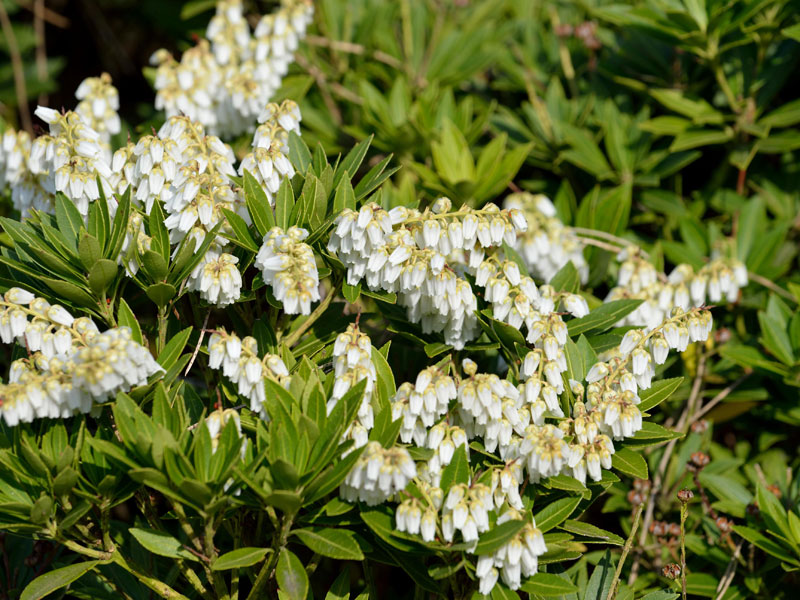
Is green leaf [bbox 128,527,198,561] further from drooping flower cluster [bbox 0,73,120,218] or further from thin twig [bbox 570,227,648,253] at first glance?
thin twig [bbox 570,227,648,253]

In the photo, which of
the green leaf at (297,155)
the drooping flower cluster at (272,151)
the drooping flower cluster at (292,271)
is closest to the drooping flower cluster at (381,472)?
the drooping flower cluster at (292,271)

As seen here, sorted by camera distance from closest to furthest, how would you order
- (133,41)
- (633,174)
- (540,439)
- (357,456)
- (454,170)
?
1. (357,456)
2. (540,439)
3. (454,170)
4. (633,174)
5. (133,41)

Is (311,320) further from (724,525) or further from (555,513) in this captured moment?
(724,525)

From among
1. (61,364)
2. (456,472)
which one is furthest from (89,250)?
(456,472)

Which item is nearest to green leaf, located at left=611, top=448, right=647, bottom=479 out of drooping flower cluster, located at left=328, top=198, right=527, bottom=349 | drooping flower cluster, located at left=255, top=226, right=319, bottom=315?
drooping flower cluster, located at left=328, top=198, right=527, bottom=349

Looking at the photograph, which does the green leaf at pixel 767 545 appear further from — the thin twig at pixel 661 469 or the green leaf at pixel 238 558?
A: the green leaf at pixel 238 558

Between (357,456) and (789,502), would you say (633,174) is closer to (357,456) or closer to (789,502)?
(789,502)

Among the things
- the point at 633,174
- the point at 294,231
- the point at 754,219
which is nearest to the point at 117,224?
the point at 294,231
